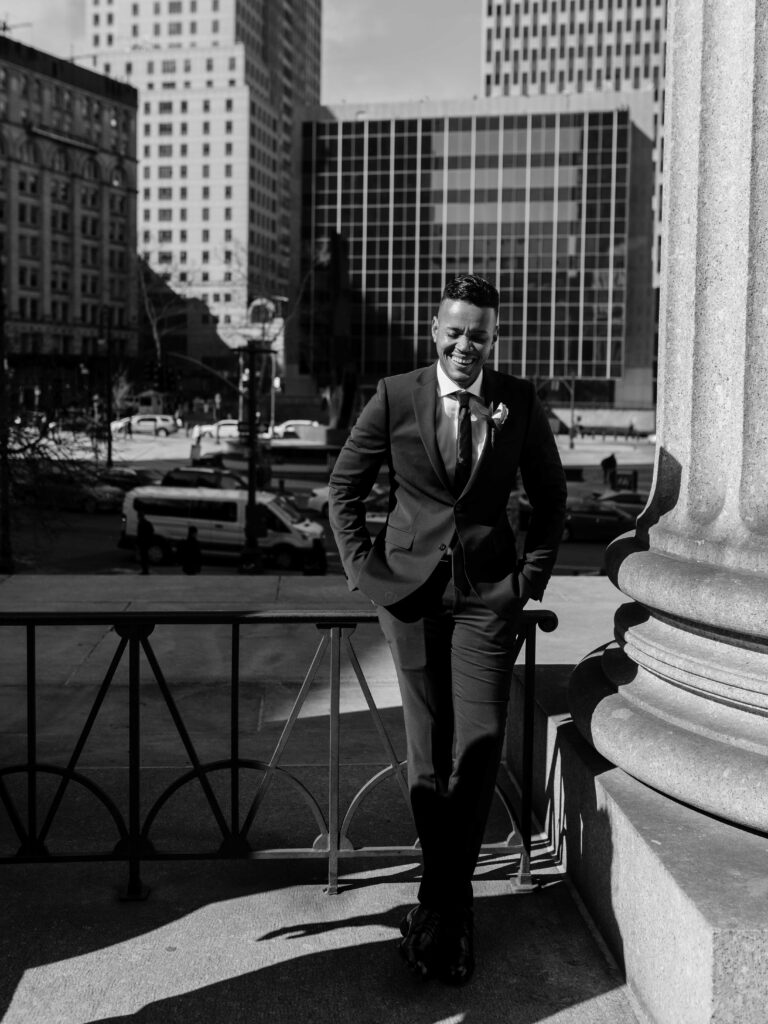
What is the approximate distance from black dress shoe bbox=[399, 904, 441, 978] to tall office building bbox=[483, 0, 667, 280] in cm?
18903

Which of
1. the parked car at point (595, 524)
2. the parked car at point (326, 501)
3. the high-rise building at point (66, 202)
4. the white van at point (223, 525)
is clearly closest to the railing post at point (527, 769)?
the white van at point (223, 525)

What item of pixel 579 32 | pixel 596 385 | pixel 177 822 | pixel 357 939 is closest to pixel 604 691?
pixel 357 939

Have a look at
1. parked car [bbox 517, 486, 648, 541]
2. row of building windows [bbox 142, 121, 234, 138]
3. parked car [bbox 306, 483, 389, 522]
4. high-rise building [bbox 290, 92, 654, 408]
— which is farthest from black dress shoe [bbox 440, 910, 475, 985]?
row of building windows [bbox 142, 121, 234, 138]

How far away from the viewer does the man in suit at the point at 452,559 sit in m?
3.55

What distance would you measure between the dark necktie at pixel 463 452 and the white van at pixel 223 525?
90.4 ft

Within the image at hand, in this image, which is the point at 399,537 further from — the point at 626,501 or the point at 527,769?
the point at 626,501

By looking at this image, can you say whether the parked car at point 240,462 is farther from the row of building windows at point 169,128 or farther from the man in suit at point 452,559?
the row of building windows at point 169,128

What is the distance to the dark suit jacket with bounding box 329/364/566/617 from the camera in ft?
11.7

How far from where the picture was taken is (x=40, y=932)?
3.82 metres

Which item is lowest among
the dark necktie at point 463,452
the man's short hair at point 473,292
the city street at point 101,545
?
the city street at point 101,545

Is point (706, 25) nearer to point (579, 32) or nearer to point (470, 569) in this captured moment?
point (470, 569)

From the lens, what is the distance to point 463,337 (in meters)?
3.58

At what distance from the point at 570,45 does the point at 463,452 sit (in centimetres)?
19610

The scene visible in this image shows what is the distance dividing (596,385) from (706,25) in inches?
4508
